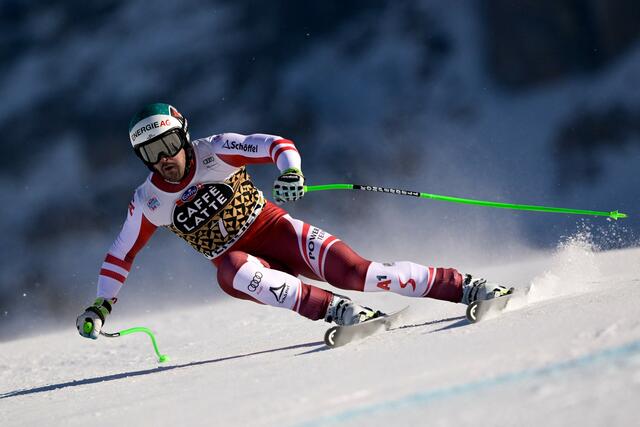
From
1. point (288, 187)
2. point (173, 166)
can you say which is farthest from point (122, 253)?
point (288, 187)

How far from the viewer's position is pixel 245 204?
15.1 feet

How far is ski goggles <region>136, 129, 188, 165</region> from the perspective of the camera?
14.4ft

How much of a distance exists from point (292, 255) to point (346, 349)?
0.93m

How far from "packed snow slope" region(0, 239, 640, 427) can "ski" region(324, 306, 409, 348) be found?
8 centimetres

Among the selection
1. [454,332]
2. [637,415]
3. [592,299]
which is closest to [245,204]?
[454,332]

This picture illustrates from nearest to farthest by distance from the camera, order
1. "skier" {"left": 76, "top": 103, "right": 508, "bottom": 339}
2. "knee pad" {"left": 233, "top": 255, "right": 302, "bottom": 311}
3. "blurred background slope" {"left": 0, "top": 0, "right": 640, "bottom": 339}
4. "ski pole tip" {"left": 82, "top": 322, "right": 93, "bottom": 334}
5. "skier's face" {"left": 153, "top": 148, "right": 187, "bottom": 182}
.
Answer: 1. "knee pad" {"left": 233, "top": 255, "right": 302, "bottom": 311}
2. "skier" {"left": 76, "top": 103, "right": 508, "bottom": 339}
3. "skier's face" {"left": 153, "top": 148, "right": 187, "bottom": 182}
4. "ski pole tip" {"left": 82, "top": 322, "right": 93, "bottom": 334}
5. "blurred background slope" {"left": 0, "top": 0, "right": 640, "bottom": 339}

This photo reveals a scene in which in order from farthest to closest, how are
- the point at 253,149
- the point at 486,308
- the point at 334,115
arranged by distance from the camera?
the point at 334,115 < the point at 253,149 < the point at 486,308

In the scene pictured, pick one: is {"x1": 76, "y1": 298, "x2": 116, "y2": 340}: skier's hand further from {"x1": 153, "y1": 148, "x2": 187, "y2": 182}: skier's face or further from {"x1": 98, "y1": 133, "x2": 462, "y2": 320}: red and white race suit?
{"x1": 153, "y1": 148, "x2": 187, "y2": 182}: skier's face

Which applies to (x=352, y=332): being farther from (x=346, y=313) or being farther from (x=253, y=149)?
(x=253, y=149)

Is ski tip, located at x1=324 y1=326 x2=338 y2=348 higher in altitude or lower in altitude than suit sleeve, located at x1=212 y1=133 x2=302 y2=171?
lower

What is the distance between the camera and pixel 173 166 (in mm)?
4434

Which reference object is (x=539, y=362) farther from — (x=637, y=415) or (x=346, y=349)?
(x=346, y=349)

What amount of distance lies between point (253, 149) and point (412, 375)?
2069 mm

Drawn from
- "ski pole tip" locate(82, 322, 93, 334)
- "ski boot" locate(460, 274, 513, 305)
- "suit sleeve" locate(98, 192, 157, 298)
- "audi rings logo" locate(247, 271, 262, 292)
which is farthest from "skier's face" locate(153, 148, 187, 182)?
"ski boot" locate(460, 274, 513, 305)
